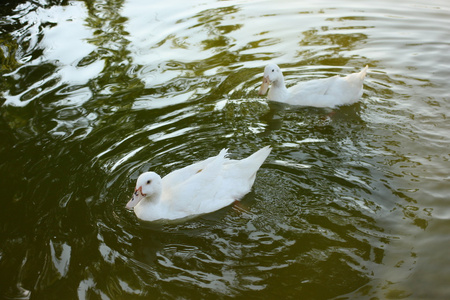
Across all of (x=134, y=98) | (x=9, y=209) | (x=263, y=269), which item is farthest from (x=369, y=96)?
(x=9, y=209)

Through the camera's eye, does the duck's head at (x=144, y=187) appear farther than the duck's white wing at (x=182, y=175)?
No

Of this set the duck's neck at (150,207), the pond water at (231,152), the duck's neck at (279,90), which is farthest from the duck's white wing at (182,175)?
the duck's neck at (279,90)

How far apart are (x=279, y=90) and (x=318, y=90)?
22.6 inches

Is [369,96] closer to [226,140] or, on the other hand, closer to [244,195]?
[226,140]

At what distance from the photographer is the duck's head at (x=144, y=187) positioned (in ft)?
16.0

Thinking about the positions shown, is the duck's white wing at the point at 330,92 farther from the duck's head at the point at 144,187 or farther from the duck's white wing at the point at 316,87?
the duck's head at the point at 144,187

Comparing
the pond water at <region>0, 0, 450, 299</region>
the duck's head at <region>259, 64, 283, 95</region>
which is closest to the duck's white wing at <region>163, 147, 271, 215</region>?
the pond water at <region>0, 0, 450, 299</region>

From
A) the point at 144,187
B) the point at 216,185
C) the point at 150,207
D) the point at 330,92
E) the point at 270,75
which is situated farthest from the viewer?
the point at 270,75

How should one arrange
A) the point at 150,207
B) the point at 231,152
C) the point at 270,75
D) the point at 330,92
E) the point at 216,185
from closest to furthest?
the point at 150,207, the point at 216,185, the point at 231,152, the point at 330,92, the point at 270,75

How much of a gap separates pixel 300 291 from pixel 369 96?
4043 millimetres

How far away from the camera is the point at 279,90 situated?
7336 mm

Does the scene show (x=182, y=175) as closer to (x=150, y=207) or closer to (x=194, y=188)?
(x=194, y=188)

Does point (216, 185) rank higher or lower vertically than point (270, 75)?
lower

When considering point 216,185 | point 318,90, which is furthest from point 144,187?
point 318,90
